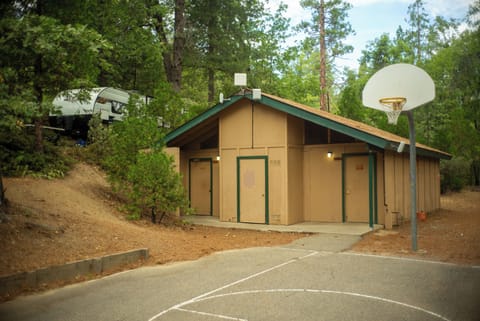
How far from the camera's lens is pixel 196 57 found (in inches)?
941

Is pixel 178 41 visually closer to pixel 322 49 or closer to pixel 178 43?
pixel 178 43

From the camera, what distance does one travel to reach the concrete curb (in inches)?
235

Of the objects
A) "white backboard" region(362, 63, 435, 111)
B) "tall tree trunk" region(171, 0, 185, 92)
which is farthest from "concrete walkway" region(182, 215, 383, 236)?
"tall tree trunk" region(171, 0, 185, 92)

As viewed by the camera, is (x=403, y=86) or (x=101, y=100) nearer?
(x=403, y=86)

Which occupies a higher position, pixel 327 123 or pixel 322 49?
pixel 322 49

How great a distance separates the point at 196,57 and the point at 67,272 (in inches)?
737

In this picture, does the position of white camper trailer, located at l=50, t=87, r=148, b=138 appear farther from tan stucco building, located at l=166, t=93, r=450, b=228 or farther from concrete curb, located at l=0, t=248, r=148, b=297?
concrete curb, located at l=0, t=248, r=148, b=297

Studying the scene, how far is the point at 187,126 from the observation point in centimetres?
1424

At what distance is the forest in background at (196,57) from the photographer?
839cm

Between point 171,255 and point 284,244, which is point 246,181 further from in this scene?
point 171,255

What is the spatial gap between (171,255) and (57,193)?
433 centimetres

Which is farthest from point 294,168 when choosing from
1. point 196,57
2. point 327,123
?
point 196,57

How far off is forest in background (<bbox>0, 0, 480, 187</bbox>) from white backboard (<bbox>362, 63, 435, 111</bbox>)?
47.5 inches

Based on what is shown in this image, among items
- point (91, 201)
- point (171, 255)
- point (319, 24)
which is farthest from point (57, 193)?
point (319, 24)
